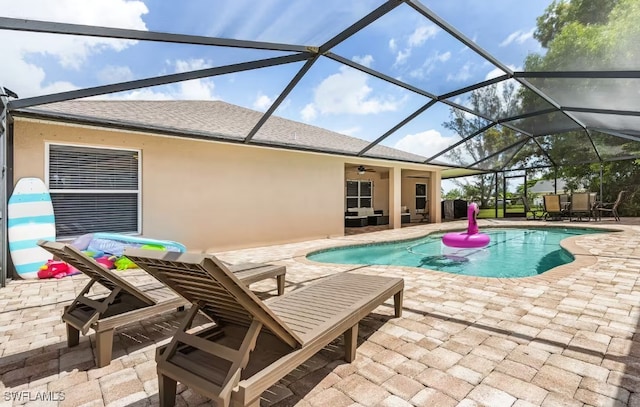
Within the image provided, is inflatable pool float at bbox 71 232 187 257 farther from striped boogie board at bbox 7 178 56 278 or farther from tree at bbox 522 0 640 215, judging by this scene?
tree at bbox 522 0 640 215

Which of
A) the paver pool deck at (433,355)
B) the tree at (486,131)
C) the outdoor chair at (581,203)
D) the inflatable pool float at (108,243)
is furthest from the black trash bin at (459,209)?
the inflatable pool float at (108,243)

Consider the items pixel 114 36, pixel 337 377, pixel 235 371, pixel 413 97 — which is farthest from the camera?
pixel 413 97

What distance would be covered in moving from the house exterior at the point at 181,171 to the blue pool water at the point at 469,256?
92.4 inches

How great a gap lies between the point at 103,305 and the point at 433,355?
9.82ft

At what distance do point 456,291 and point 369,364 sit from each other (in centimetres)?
260

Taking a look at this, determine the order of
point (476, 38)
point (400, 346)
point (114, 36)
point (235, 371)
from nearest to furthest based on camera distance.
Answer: point (235, 371) → point (400, 346) → point (114, 36) → point (476, 38)

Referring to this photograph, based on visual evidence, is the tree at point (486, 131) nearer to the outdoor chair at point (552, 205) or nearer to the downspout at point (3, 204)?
the outdoor chair at point (552, 205)

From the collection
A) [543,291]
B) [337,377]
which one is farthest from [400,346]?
[543,291]

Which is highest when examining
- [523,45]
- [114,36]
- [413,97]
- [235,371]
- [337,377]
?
[523,45]

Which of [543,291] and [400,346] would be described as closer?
[400,346]

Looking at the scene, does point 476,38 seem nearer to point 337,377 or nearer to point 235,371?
point 337,377

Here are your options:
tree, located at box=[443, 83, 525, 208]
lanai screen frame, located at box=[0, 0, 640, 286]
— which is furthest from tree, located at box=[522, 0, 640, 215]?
tree, located at box=[443, 83, 525, 208]

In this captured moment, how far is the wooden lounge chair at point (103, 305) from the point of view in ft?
8.91

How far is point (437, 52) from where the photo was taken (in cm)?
632
